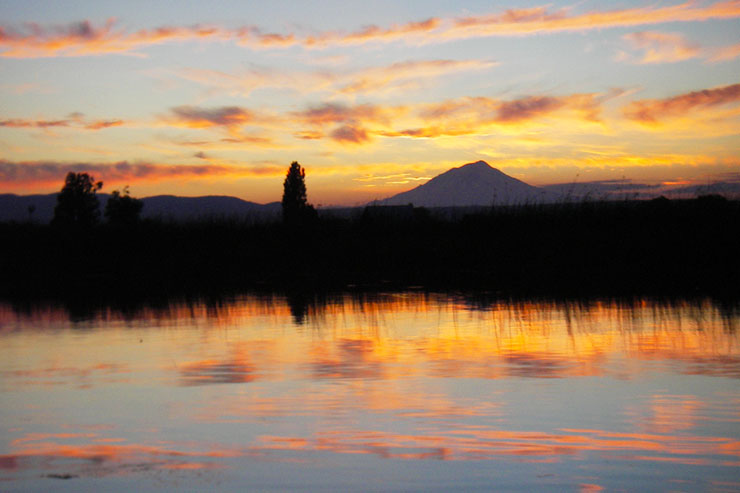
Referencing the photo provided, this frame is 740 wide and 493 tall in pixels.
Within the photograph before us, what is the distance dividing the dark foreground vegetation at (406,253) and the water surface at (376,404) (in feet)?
11.3

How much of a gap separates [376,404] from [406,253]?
11.8 metres

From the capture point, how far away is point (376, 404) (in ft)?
15.7

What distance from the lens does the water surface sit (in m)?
3.60

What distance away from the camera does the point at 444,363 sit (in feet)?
19.8

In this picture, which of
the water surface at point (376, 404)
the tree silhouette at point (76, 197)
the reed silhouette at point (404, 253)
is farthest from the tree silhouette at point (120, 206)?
the water surface at point (376, 404)

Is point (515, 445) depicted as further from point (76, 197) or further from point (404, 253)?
point (76, 197)

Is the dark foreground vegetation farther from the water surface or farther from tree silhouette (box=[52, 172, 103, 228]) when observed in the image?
tree silhouette (box=[52, 172, 103, 228])

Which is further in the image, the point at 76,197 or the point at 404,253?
the point at 76,197

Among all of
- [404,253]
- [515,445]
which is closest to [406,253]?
[404,253]

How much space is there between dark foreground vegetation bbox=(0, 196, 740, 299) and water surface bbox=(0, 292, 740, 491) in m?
3.45

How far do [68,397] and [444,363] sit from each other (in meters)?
2.59

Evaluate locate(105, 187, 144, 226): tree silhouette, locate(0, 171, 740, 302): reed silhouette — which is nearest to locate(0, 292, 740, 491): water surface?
locate(0, 171, 740, 302): reed silhouette

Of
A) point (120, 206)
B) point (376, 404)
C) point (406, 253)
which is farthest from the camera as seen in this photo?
point (120, 206)

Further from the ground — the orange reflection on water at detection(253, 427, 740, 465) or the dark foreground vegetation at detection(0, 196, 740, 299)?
the dark foreground vegetation at detection(0, 196, 740, 299)
